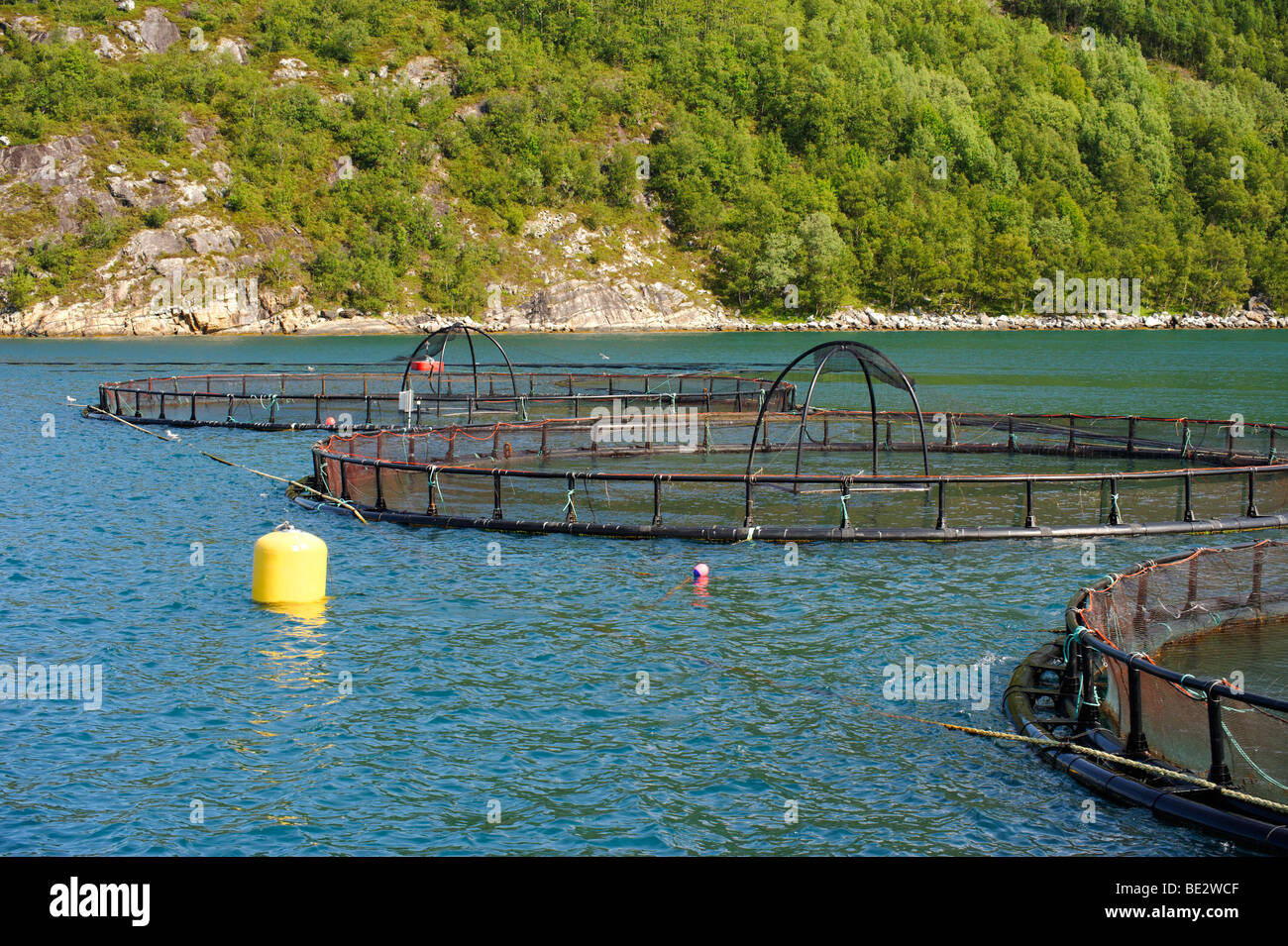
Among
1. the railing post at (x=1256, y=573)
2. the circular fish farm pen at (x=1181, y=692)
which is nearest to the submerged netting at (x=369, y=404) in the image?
the railing post at (x=1256, y=573)

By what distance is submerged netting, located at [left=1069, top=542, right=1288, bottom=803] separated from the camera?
1335 centimetres

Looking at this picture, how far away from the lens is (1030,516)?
2895 cm

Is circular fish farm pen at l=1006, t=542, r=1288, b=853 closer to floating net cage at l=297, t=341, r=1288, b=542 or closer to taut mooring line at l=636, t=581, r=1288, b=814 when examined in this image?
taut mooring line at l=636, t=581, r=1288, b=814

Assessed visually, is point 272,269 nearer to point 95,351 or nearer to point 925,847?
point 95,351

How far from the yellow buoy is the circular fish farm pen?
1375cm

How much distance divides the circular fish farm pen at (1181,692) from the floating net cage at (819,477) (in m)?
7.63

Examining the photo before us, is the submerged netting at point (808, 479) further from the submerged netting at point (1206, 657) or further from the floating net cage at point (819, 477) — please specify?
the submerged netting at point (1206, 657)

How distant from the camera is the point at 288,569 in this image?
23.7 m

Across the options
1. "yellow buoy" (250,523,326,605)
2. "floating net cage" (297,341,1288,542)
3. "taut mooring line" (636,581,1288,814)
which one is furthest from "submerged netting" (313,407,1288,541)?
"taut mooring line" (636,581,1288,814)

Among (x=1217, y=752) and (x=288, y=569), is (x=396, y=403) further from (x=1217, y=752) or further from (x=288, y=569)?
(x=1217, y=752)

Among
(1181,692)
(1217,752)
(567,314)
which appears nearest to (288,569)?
(1181,692)

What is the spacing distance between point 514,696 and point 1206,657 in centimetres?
1123

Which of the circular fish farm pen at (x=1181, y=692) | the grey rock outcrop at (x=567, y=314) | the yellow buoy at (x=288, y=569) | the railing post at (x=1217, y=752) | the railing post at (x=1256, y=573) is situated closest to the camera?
the railing post at (x=1217, y=752)

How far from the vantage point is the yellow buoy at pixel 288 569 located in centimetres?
2362
